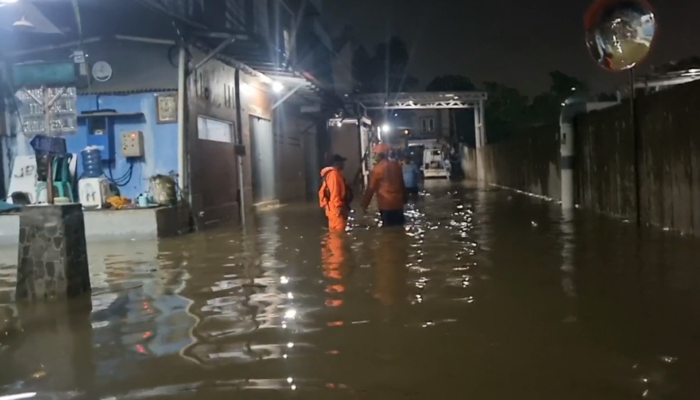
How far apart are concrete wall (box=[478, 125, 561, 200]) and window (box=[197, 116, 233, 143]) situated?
29.6ft

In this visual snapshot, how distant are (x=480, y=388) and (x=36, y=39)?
14.3m

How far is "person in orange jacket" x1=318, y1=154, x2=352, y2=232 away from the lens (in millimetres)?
13008

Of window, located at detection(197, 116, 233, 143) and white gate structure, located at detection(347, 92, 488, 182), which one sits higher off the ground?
white gate structure, located at detection(347, 92, 488, 182)

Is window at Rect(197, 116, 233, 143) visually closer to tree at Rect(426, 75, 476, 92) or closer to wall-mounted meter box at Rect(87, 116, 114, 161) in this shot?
wall-mounted meter box at Rect(87, 116, 114, 161)

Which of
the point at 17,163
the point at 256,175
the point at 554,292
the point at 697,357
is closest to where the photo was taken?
the point at 697,357

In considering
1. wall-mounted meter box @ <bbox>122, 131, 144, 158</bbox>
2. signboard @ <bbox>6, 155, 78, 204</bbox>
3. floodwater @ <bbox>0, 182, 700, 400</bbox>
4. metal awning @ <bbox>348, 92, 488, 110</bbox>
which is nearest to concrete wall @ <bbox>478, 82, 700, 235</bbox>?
floodwater @ <bbox>0, 182, 700, 400</bbox>

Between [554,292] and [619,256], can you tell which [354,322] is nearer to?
[554,292]

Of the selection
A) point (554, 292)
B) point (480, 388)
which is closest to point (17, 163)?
point (554, 292)

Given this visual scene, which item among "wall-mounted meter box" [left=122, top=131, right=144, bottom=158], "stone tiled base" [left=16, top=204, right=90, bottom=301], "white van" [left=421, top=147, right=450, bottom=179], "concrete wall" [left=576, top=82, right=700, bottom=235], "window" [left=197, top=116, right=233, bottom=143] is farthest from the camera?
"white van" [left=421, top=147, right=450, bottom=179]

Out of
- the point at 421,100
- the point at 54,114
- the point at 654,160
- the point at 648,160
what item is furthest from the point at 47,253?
the point at 421,100

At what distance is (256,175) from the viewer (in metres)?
24.0

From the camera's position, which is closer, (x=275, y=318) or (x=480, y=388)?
(x=480, y=388)

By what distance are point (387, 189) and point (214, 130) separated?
7.11 m

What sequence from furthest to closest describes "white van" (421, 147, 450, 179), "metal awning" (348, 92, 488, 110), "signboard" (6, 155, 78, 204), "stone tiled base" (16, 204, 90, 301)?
"white van" (421, 147, 450, 179)
"metal awning" (348, 92, 488, 110)
"signboard" (6, 155, 78, 204)
"stone tiled base" (16, 204, 90, 301)
